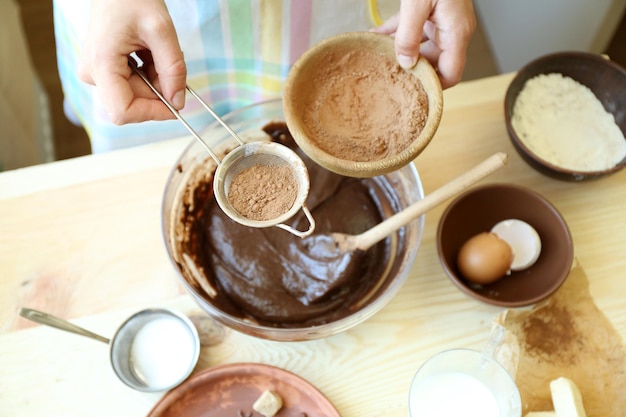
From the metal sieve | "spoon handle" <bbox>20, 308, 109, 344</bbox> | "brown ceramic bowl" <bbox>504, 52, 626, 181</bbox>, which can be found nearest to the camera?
the metal sieve

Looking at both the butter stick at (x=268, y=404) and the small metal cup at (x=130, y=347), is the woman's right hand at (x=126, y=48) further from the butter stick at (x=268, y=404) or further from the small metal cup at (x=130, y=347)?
the butter stick at (x=268, y=404)

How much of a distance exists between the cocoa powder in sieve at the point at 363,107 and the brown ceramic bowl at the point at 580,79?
0.37 meters

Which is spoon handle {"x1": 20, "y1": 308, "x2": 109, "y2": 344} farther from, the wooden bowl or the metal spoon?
the wooden bowl

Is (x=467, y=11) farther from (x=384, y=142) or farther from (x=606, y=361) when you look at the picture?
(x=606, y=361)

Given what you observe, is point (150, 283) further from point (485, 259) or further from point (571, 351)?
point (571, 351)

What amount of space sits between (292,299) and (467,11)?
681 millimetres

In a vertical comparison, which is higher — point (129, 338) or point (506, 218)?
point (506, 218)

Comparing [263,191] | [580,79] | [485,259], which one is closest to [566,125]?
[580,79]

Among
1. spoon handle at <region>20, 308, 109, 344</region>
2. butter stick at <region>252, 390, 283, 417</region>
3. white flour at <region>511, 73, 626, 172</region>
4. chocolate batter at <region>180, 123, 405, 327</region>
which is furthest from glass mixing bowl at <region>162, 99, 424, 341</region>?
white flour at <region>511, 73, 626, 172</region>

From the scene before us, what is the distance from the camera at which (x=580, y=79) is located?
1358 millimetres

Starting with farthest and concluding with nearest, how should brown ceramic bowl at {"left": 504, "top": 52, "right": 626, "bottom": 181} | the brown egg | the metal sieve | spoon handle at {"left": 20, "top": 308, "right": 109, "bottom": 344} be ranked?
1. brown ceramic bowl at {"left": 504, "top": 52, "right": 626, "bottom": 181}
2. the brown egg
3. spoon handle at {"left": 20, "top": 308, "right": 109, "bottom": 344}
4. the metal sieve

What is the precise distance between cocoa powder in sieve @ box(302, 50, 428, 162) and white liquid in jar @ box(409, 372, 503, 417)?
1.53 ft

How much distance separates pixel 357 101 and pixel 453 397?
611 millimetres

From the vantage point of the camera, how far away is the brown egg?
3.81 feet
